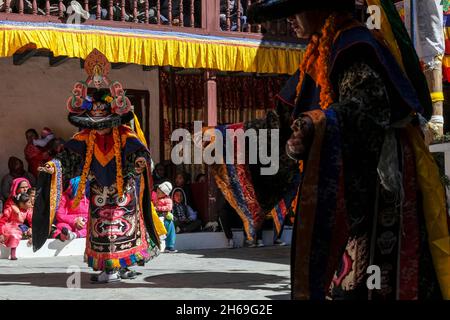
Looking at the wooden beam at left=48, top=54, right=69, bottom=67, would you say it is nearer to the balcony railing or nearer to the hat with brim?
the balcony railing

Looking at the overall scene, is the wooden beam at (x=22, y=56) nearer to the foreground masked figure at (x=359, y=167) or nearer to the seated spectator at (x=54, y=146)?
the seated spectator at (x=54, y=146)

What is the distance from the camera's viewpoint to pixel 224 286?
7.96m

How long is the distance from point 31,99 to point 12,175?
1.60 meters

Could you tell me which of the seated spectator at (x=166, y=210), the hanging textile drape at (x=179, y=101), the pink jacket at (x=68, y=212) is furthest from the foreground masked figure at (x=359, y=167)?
the hanging textile drape at (x=179, y=101)

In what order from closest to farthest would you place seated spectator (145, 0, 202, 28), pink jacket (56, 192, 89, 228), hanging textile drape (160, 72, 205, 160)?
pink jacket (56, 192, 89, 228) → seated spectator (145, 0, 202, 28) → hanging textile drape (160, 72, 205, 160)

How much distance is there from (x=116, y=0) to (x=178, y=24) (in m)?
1.09

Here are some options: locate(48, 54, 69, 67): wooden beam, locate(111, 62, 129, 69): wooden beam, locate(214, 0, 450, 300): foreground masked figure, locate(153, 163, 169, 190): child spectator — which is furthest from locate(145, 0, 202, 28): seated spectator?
locate(214, 0, 450, 300): foreground masked figure

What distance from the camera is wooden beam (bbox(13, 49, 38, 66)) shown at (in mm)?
12863

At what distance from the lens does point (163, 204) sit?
40.7ft

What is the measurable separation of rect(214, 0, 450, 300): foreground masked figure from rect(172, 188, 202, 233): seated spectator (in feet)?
32.6

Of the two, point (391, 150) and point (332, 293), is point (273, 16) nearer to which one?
point (391, 150)

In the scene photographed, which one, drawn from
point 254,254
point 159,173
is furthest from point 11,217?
point 254,254

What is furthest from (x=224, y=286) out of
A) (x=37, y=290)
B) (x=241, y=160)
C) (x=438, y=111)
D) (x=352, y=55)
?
(x=352, y=55)

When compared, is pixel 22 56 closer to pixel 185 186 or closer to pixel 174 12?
pixel 174 12
